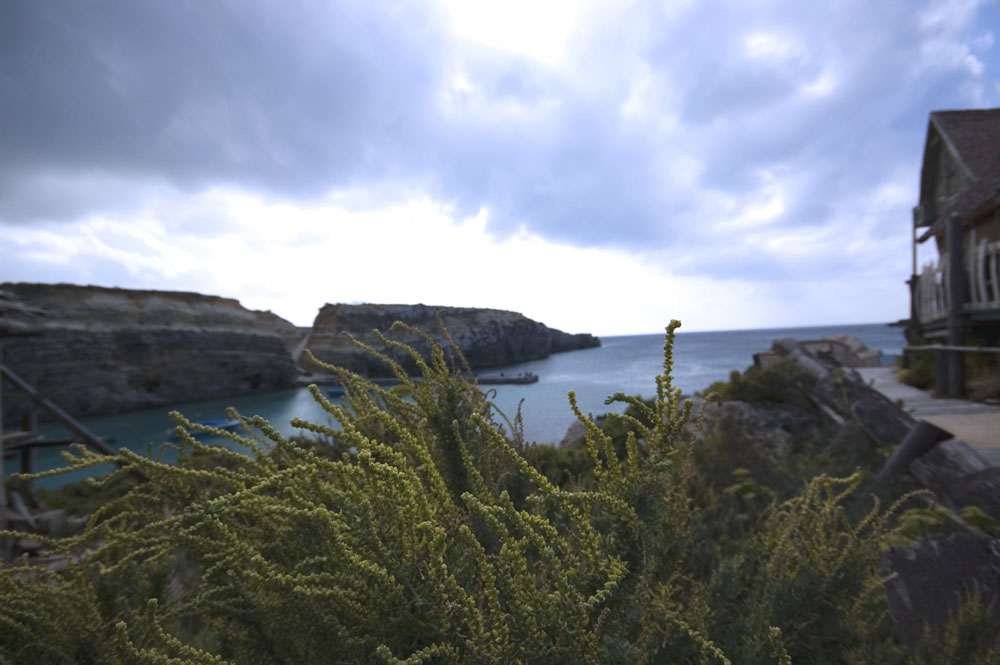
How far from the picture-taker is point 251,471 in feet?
5.44

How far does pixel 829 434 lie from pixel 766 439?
1480 mm

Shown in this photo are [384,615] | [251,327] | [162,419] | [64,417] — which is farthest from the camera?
[251,327]

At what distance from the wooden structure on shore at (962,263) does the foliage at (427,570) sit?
6.82 meters

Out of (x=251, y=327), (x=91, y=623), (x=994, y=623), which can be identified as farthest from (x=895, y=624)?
(x=251, y=327)

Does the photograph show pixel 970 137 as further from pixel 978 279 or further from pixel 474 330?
pixel 474 330

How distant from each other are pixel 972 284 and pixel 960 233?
82cm

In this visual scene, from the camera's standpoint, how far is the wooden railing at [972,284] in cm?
689

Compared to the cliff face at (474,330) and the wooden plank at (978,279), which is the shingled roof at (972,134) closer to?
the wooden plank at (978,279)

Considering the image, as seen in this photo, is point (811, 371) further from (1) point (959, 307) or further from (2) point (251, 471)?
(2) point (251, 471)

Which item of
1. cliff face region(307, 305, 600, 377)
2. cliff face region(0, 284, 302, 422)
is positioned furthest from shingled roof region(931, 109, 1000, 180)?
cliff face region(0, 284, 302, 422)

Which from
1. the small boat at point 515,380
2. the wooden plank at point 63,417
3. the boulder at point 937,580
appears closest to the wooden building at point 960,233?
the boulder at point 937,580

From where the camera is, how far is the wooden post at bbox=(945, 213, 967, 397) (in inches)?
286

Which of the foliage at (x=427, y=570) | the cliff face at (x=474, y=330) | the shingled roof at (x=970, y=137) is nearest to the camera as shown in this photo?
the foliage at (x=427, y=570)

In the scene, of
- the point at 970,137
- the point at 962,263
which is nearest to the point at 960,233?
the point at 962,263
